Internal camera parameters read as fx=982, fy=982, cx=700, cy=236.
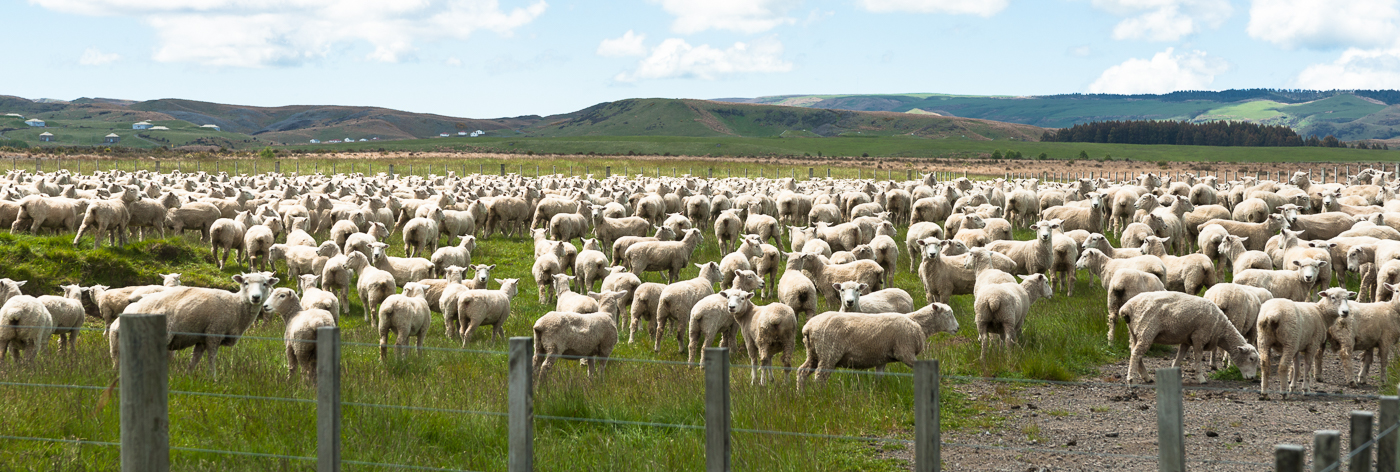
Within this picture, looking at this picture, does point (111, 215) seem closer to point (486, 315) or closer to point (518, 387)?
point (486, 315)

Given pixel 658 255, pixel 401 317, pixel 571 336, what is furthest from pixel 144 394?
pixel 658 255

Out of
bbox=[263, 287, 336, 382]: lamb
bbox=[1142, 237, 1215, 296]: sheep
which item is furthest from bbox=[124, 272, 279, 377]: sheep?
bbox=[1142, 237, 1215, 296]: sheep

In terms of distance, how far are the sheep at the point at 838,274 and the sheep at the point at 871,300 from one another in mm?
1998

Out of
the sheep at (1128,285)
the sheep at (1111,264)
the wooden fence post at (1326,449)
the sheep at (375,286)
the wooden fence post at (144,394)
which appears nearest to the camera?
the wooden fence post at (1326,449)

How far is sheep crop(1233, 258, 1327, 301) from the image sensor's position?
1427 cm

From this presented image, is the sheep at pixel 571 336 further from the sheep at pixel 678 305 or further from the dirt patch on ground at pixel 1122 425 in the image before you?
the dirt patch on ground at pixel 1122 425

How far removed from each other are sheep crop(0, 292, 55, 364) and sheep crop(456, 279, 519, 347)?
4.69m

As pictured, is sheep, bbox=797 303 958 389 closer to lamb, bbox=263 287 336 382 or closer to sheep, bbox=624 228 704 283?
lamb, bbox=263 287 336 382

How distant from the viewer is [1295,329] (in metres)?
10.7

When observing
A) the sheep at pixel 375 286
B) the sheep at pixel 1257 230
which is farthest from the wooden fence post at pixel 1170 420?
the sheep at pixel 1257 230

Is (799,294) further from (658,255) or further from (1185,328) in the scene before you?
(658,255)

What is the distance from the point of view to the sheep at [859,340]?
10281 mm

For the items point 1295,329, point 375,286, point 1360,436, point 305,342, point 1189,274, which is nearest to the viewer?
point 1360,436

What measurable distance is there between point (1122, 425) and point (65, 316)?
1201cm
